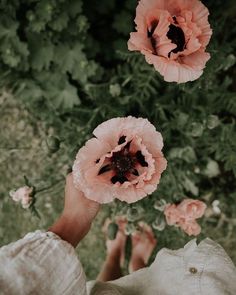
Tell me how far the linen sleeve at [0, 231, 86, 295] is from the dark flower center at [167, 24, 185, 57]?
0.53 metres

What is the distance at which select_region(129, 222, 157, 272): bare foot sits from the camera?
2043 mm

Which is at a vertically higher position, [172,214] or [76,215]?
[76,215]

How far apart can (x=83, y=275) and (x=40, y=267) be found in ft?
0.39

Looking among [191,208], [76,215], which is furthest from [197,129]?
[76,215]

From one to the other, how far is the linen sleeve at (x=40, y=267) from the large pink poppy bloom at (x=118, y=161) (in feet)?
0.46

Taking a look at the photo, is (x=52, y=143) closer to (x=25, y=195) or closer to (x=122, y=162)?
(x=25, y=195)

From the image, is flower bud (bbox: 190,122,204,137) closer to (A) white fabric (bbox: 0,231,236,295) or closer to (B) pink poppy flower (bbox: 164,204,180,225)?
(B) pink poppy flower (bbox: 164,204,180,225)

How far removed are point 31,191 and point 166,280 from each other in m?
0.47

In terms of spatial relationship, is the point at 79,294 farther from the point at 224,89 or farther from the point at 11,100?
the point at 11,100

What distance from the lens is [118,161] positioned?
1.22 meters

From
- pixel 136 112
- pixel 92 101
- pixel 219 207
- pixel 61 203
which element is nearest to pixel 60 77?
pixel 92 101

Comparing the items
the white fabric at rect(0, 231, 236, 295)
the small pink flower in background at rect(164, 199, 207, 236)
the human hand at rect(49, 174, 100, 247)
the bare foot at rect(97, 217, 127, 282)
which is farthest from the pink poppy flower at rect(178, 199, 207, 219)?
the bare foot at rect(97, 217, 127, 282)

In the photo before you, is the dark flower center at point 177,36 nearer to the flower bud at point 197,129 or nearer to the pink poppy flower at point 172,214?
the flower bud at point 197,129

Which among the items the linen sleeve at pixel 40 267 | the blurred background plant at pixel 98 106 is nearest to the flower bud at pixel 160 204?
the blurred background plant at pixel 98 106
